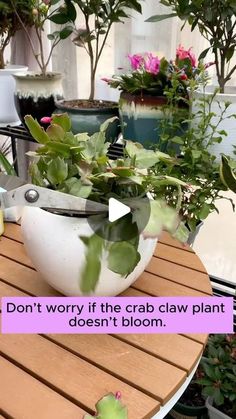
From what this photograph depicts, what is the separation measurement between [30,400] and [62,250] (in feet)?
0.65

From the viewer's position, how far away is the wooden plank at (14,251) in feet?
2.65

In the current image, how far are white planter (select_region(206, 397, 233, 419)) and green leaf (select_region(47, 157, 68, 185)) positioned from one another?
777 millimetres

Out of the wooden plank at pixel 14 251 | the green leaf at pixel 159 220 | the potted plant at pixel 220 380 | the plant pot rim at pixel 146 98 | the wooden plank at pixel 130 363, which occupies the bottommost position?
the potted plant at pixel 220 380

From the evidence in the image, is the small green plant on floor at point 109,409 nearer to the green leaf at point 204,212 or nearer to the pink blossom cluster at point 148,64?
the green leaf at point 204,212

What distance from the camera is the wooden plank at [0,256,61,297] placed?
694mm

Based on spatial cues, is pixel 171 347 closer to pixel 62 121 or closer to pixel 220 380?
pixel 62 121

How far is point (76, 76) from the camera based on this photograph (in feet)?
5.32

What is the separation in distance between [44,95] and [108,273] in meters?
0.84

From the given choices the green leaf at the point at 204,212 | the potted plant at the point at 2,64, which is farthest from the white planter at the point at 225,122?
the potted plant at the point at 2,64

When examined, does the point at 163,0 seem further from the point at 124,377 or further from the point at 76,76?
the point at 124,377

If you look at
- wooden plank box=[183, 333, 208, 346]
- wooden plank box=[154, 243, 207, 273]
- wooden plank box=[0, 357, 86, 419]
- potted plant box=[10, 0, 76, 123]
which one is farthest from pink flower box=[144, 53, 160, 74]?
wooden plank box=[0, 357, 86, 419]

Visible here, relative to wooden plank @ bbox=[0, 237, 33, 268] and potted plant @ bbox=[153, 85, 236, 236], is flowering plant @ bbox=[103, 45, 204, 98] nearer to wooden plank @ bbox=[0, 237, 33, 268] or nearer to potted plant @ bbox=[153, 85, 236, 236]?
potted plant @ bbox=[153, 85, 236, 236]

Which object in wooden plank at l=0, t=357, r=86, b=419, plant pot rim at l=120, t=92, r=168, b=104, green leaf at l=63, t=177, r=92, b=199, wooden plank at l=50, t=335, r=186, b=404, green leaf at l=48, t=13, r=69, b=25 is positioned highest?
green leaf at l=48, t=13, r=69, b=25

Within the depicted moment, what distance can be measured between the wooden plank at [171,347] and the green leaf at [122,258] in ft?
0.41
